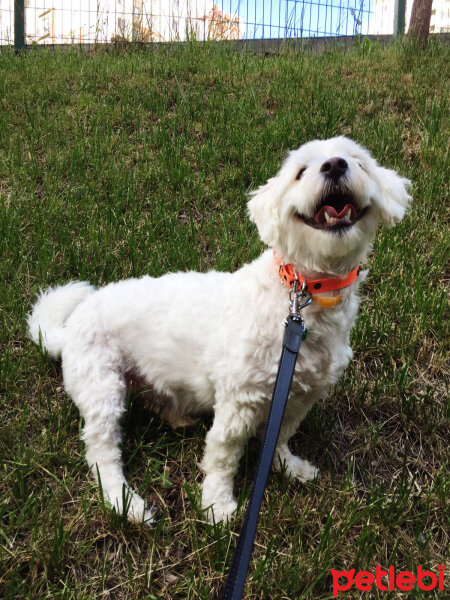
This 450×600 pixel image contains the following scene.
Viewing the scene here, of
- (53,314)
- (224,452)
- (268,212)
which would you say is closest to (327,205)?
(268,212)

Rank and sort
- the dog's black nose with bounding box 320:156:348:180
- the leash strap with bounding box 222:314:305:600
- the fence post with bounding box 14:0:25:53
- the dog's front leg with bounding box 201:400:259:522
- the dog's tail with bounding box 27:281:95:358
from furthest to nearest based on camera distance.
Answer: the fence post with bounding box 14:0:25:53
the dog's tail with bounding box 27:281:95:358
the dog's front leg with bounding box 201:400:259:522
the dog's black nose with bounding box 320:156:348:180
the leash strap with bounding box 222:314:305:600

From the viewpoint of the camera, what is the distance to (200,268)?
3.81 metres

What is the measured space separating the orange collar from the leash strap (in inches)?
11.4

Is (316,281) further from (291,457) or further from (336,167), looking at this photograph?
(291,457)

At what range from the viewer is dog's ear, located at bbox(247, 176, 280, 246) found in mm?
2076

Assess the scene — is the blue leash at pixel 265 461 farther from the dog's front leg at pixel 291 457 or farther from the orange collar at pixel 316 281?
Answer: the dog's front leg at pixel 291 457

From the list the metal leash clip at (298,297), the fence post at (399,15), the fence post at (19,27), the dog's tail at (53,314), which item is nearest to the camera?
the metal leash clip at (298,297)

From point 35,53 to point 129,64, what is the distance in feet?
5.78

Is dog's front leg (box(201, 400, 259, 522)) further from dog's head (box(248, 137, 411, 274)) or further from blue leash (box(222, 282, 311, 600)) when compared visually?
dog's head (box(248, 137, 411, 274))

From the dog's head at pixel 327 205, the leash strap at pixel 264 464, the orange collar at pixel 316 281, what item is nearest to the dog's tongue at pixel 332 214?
the dog's head at pixel 327 205

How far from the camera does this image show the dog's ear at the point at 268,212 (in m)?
2.08

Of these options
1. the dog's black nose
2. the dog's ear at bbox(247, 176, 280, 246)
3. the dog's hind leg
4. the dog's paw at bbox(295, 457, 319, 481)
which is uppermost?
the dog's black nose

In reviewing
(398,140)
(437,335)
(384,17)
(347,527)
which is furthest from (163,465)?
(384,17)

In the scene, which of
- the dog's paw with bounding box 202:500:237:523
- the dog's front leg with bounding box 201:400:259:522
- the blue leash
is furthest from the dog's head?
the dog's paw with bounding box 202:500:237:523
